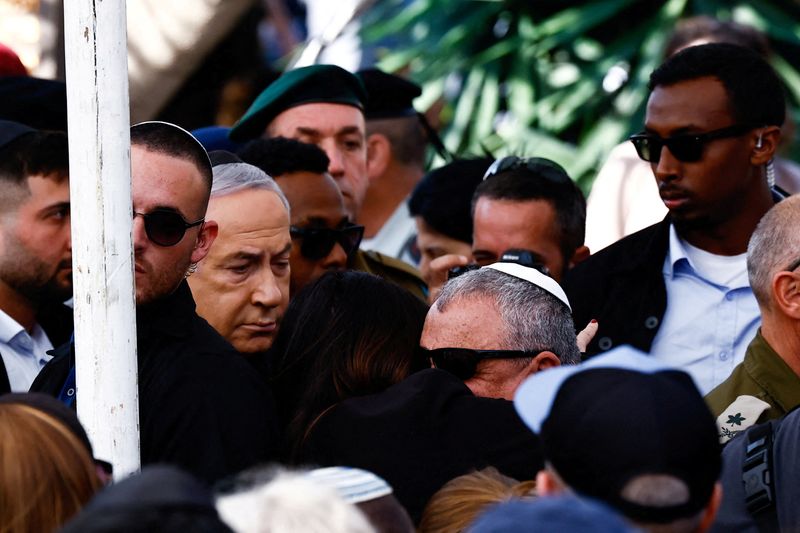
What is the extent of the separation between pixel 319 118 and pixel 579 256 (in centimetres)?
113

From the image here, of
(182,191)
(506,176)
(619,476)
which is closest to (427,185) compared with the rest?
(506,176)

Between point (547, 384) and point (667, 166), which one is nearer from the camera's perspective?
point (547, 384)

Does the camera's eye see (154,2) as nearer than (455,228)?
No

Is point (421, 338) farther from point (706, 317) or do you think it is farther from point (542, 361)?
point (706, 317)

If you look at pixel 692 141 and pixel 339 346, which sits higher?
pixel 692 141

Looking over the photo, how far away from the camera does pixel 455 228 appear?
495 centimetres

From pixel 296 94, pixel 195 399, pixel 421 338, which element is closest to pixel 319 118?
pixel 296 94

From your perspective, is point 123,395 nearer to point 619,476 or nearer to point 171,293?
point 171,293

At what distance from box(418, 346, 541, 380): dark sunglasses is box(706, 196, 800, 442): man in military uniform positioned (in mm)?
516

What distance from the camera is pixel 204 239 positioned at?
343 cm

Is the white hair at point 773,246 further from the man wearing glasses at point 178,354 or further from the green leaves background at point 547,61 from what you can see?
the green leaves background at point 547,61

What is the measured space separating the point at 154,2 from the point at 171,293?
4122 mm

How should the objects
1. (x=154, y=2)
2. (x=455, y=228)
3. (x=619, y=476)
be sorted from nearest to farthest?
(x=619, y=476)
(x=455, y=228)
(x=154, y=2)

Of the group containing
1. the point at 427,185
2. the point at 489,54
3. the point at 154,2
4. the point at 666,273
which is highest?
the point at 154,2
